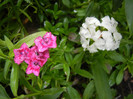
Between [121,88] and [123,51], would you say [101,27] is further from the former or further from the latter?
[121,88]

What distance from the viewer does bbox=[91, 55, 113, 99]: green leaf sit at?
139 cm

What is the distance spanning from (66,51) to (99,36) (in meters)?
0.30

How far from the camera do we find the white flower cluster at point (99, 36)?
128cm

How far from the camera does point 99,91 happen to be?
1396 millimetres

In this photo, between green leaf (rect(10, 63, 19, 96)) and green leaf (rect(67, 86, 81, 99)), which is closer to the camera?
green leaf (rect(10, 63, 19, 96))

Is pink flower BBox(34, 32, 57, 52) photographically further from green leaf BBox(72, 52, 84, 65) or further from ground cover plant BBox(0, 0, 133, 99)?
green leaf BBox(72, 52, 84, 65)

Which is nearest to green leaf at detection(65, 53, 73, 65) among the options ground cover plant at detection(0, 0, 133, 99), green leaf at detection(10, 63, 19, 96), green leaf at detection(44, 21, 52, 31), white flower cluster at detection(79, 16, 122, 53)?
ground cover plant at detection(0, 0, 133, 99)

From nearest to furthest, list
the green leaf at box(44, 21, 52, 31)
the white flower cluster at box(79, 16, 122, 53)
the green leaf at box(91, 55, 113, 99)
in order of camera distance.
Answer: the white flower cluster at box(79, 16, 122, 53), the green leaf at box(91, 55, 113, 99), the green leaf at box(44, 21, 52, 31)

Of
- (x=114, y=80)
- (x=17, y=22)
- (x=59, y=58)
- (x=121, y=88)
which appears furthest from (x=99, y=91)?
(x=17, y=22)

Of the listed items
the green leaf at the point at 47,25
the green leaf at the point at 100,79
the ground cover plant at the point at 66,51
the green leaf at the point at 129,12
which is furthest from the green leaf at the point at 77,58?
the green leaf at the point at 129,12

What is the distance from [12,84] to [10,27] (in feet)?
2.35

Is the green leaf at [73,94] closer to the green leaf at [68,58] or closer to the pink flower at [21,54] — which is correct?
the green leaf at [68,58]

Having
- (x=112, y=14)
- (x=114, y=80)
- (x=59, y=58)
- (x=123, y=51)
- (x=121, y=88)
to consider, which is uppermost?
(x=112, y=14)

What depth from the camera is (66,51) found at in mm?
1429
